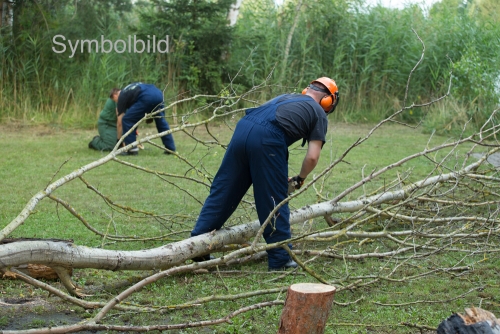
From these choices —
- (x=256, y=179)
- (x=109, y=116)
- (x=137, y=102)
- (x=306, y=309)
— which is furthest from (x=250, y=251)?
(x=109, y=116)

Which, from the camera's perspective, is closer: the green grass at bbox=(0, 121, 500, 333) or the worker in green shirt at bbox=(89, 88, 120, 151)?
the green grass at bbox=(0, 121, 500, 333)

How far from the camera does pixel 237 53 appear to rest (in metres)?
17.3

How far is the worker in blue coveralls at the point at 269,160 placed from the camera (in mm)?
5262

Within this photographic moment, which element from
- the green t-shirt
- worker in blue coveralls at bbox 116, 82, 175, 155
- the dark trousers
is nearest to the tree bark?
the dark trousers

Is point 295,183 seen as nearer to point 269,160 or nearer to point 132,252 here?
point 269,160

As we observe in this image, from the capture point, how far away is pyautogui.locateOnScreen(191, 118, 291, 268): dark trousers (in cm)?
525

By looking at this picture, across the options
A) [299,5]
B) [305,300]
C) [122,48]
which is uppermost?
[299,5]

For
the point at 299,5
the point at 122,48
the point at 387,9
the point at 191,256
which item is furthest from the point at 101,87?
the point at 191,256

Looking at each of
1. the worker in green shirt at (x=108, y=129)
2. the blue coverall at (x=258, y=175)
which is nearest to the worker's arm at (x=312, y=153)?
the blue coverall at (x=258, y=175)

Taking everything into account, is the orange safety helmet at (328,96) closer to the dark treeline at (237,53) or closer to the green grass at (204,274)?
the green grass at (204,274)

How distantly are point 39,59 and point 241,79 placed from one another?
15.6 feet

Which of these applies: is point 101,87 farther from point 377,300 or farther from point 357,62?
point 377,300

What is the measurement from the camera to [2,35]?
15859mm

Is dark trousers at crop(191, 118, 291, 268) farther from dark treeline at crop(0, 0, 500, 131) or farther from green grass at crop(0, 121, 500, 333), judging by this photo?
dark treeline at crop(0, 0, 500, 131)
